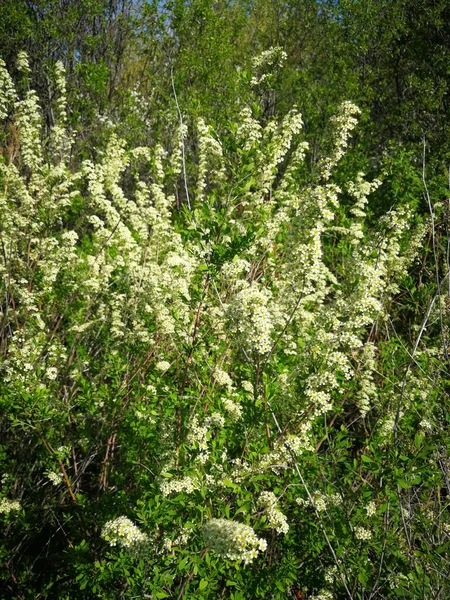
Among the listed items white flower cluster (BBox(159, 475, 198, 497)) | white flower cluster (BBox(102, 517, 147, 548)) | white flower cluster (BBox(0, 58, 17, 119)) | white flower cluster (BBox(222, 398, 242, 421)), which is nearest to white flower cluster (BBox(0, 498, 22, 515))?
white flower cluster (BBox(102, 517, 147, 548))

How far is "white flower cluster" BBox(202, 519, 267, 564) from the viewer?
1908 mm

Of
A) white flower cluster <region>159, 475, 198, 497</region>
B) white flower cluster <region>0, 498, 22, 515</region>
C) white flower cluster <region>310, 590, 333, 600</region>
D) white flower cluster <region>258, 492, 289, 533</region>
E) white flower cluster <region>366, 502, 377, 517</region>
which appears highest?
white flower cluster <region>159, 475, 198, 497</region>

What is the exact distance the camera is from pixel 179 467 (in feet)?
8.70

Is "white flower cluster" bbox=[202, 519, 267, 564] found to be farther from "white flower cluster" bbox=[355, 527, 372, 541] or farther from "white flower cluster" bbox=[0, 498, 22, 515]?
"white flower cluster" bbox=[0, 498, 22, 515]

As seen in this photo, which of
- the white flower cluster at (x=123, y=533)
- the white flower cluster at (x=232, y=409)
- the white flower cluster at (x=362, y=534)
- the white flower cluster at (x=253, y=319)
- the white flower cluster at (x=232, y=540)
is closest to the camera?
the white flower cluster at (x=232, y=540)

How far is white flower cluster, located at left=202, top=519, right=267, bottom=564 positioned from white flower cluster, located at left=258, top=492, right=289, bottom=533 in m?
0.42

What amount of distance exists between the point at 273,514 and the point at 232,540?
531 millimetres

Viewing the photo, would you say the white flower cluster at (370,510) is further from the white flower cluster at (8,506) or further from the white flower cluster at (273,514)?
the white flower cluster at (8,506)

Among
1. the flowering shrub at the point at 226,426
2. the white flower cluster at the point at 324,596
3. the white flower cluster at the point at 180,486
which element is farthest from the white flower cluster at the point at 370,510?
the white flower cluster at the point at 180,486

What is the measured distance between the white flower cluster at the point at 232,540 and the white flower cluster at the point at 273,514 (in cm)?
42

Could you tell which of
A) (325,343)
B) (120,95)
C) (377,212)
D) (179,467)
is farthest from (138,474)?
(120,95)

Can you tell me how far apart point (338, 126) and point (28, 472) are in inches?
135

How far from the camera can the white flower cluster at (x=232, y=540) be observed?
1908 millimetres

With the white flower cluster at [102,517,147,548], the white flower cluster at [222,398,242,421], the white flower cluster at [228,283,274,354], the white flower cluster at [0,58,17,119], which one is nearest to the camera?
the white flower cluster at [102,517,147,548]
